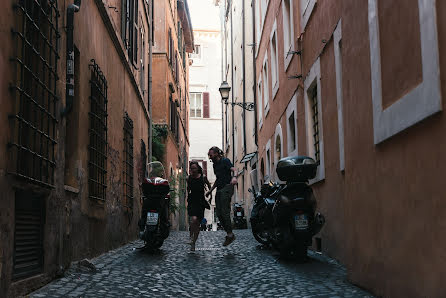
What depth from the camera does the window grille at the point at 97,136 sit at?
27.5 feet

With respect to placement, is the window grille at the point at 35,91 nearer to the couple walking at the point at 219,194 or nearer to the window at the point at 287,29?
the couple walking at the point at 219,194

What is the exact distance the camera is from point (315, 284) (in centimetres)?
567

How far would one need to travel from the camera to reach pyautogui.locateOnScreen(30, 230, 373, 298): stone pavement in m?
5.31

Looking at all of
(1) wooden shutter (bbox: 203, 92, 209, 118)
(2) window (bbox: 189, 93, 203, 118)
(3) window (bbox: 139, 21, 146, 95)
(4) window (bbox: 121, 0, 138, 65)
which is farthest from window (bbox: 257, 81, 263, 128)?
(2) window (bbox: 189, 93, 203, 118)

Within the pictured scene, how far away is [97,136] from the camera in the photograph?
28.7 ft

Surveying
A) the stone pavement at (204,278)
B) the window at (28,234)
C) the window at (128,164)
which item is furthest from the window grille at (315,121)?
the window at (28,234)

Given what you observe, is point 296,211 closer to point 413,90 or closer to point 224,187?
point 224,187

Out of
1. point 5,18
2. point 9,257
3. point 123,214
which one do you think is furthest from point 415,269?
point 123,214

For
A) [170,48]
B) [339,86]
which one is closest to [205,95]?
[170,48]

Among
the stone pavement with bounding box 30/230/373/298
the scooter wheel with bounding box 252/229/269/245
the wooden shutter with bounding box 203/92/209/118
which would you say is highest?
the wooden shutter with bounding box 203/92/209/118

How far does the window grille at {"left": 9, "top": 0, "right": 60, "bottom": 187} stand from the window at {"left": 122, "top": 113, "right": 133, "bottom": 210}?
586 cm

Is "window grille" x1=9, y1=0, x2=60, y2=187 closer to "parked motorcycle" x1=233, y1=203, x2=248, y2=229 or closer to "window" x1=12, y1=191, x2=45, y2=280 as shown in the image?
"window" x1=12, y1=191, x2=45, y2=280

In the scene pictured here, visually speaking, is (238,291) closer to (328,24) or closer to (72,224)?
(72,224)

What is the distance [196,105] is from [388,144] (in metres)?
38.6
